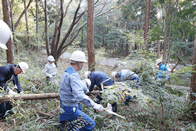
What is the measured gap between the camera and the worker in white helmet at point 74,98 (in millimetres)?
2393

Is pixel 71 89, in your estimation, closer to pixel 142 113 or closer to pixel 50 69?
pixel 142 113

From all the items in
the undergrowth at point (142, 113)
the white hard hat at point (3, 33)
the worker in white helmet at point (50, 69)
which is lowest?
the undergrowth at point (142, 113)

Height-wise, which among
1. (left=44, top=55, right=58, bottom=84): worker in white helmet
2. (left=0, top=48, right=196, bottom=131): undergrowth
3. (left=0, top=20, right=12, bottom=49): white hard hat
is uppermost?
(left=0, top=20, right=12, bottom=49): white hard hat

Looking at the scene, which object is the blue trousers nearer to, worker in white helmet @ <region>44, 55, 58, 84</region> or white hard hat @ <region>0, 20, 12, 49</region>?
white hard hat @ <region>0, 20, 12, 49</region>

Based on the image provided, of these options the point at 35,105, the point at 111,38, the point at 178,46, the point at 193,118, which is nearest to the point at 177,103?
the point at 193,118

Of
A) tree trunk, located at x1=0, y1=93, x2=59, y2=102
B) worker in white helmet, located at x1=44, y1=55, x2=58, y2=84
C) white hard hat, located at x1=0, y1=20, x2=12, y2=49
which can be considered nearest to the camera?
white hard hat, located at x1=0, y1=20, x2=12, y2=49

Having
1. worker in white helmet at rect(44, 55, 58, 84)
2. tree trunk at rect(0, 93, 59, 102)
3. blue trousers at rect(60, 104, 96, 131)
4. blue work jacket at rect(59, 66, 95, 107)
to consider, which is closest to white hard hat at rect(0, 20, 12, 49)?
tree trunk at rect(0, 93, 59, 102)

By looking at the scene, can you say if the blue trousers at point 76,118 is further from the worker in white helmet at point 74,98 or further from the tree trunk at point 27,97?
the tree trunk at point 27,97

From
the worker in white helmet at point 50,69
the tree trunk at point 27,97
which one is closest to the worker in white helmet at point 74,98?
the tree trunk at point 27,97

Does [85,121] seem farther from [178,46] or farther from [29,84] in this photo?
[178,46]

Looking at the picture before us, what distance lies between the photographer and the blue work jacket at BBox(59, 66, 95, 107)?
2.36 m

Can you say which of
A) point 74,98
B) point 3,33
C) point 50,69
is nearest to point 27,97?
point 74,98

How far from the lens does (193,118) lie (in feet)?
12.1

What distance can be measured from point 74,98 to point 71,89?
0.22 meters
